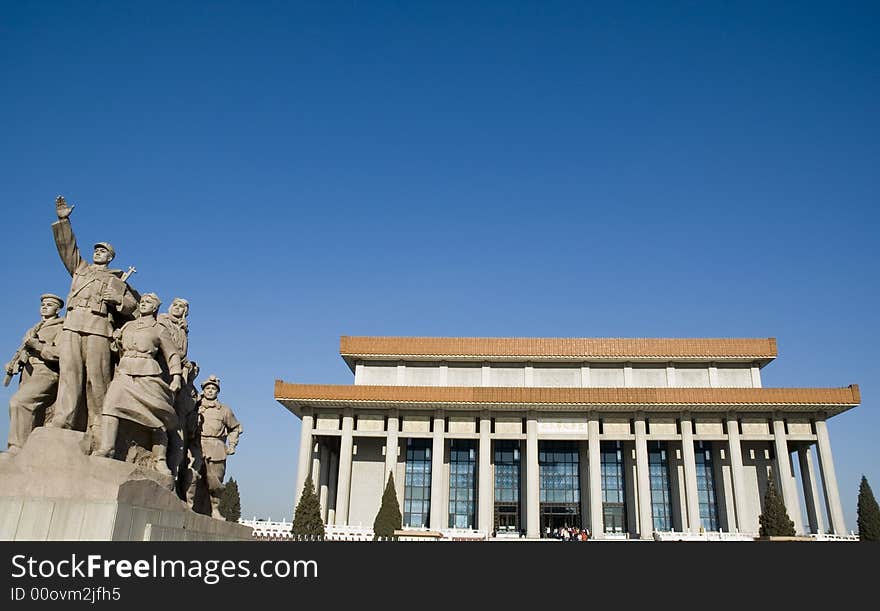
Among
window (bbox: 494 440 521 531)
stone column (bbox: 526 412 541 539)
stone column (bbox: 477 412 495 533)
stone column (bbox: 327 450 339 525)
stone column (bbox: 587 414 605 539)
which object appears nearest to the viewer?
stone column (bbox: 587 414 605 539)

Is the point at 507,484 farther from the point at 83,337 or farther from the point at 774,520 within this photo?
the point at 83,337

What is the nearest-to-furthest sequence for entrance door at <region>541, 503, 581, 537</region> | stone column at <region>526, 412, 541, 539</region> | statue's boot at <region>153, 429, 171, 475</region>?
statue's boot at <region>153, 429, 171, 475</region> < stone column at <region>526, 412, 541, 539</region> < entrance door at <region>541, 503, 581, 537</region>

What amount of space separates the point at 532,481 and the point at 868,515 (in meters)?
15.5

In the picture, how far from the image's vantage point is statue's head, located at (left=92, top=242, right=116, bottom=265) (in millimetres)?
9109

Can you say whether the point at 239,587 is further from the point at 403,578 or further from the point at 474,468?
the point at 474,468

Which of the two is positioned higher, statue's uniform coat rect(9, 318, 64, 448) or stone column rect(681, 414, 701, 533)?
stone column rect(681, 414, 701, 533)

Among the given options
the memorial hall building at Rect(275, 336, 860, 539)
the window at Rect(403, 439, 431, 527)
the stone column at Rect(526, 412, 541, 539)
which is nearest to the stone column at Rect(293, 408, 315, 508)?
the memorial hall building at Rect(275, 336, 860, 539)

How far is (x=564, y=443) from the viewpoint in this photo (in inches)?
1558

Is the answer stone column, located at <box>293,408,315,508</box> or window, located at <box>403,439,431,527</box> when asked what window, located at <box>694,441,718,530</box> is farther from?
stone column, located at <box>293,408,315,508</box>

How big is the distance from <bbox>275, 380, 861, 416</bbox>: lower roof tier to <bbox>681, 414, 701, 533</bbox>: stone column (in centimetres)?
123

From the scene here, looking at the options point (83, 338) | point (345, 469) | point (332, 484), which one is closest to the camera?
point (83, 338)

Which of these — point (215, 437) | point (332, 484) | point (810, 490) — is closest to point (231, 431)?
point (215, 437)

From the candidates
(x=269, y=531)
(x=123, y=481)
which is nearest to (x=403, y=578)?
(x=123, y=481)

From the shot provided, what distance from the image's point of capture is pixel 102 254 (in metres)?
9.12
